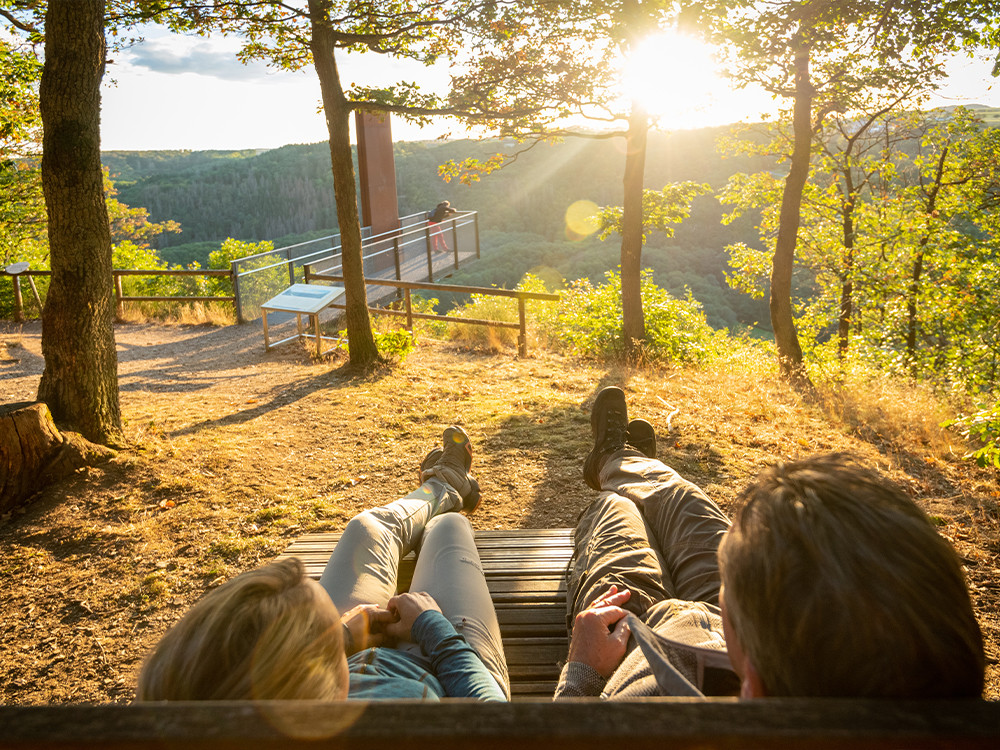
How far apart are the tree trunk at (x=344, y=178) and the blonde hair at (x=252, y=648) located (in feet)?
20.6

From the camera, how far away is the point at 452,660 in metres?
1.71

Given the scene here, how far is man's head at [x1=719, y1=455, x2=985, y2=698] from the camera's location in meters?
0.80

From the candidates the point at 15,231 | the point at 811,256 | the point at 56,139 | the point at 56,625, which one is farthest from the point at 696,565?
the point at 15,231

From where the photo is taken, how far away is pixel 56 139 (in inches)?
171

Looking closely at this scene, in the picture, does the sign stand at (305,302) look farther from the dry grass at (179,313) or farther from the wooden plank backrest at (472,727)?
the wooden plank backrest at (472,727)

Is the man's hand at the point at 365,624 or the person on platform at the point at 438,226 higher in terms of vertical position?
the person on platform at the point at 438,226

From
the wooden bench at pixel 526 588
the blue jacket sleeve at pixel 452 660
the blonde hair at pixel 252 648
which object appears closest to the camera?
the blonde hair at pixel 252 648

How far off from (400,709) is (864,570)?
1.97ft

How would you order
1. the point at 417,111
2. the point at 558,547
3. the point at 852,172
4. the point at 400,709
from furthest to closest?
the point at 852,172 < the point at 417,111 < the point at 558,547 < the point at 400,709

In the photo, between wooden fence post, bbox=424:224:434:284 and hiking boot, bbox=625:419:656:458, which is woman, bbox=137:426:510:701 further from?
wooden fence post, bbox=424:224:434:284

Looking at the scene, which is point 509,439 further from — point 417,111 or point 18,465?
point 417,111

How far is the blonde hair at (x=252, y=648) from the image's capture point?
99cm

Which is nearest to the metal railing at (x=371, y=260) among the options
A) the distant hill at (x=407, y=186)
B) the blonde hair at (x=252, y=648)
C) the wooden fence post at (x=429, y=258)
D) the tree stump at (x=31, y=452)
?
the wooden fence post at (x=429, y=258)

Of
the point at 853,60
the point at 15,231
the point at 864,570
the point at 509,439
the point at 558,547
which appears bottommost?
the point at 509,439
